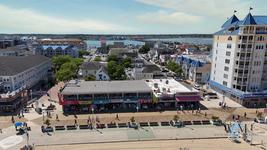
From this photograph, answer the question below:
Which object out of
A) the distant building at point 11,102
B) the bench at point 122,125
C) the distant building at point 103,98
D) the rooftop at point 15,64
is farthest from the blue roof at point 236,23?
the rooftop at point 15,64

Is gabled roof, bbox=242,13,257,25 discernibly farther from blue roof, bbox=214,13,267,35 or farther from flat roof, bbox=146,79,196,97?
flat roof, bbox=146,79,196,97

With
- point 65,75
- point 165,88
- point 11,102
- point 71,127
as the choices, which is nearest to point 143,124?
point 71,127

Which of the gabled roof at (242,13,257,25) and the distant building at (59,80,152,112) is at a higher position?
the gabled roof at (242,13,257,25)

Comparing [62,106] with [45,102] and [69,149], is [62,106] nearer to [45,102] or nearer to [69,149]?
[45,102]

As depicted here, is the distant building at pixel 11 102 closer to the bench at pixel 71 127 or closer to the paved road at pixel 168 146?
the bench at pixel 71 127

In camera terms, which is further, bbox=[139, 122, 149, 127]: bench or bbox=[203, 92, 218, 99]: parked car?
bbox=[203, 92, 218, 99]: parked car

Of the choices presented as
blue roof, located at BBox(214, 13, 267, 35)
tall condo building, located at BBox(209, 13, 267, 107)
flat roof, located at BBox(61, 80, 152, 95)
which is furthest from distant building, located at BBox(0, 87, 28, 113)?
blue roof, located at BBox(214, 13, 267, 35)

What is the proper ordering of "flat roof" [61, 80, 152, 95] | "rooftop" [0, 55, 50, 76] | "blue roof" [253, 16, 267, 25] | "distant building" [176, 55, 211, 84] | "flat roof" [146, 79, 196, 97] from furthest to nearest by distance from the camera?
"distant building" [176, 55, 211, 84], "rooftop" [0, 55, 50, 76], "blue roof" [253, 16, 267, 25], "flat roof" [146, 79, 196, 97], "flat roof" [61, 80, 152, 95]
